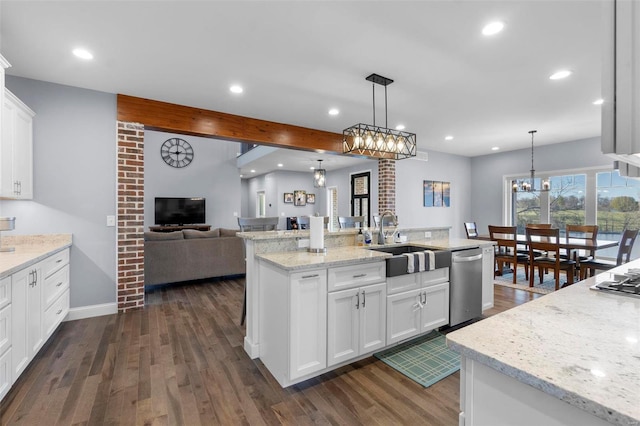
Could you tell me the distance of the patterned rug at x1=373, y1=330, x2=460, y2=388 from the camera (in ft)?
7.26

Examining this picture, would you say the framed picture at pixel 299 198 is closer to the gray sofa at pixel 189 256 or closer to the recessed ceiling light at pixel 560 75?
the gray sofa at pixel 189 256

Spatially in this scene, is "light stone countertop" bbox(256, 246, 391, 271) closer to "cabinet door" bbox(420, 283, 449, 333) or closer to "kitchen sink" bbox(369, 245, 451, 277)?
"kitchen sink" bbox(369, 245, 451, 277)

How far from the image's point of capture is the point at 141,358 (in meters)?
2.46

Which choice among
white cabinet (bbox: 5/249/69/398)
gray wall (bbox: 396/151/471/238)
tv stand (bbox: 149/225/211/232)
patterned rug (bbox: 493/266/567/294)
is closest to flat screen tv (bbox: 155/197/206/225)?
tv stand (bbox: 149/225/211/232)

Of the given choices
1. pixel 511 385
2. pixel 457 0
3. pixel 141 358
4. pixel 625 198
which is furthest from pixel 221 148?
pixel 625 198

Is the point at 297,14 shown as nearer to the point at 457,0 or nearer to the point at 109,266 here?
the point at 457,0

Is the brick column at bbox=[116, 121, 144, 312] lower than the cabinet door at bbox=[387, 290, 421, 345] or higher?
higher

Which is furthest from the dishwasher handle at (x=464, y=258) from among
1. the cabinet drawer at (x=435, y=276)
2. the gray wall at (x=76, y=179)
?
the gray wall at (x=76, y=179)

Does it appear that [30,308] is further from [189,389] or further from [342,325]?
[342,325]

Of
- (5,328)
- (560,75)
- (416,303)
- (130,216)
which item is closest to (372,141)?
(416,303)

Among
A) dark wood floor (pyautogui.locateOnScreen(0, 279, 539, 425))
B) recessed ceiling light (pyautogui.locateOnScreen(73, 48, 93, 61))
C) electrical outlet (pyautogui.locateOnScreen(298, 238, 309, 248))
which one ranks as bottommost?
dark wood floor (pyautogui.locateOnScreen(0, 279, 539, 425))

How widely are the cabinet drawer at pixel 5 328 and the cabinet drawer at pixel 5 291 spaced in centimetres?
4

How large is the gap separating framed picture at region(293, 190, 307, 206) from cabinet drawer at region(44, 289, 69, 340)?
7.61m

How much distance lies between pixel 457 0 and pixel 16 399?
390 centimetres
